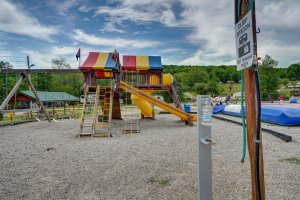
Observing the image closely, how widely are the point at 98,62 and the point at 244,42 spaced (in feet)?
39.0

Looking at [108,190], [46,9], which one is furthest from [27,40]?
[108,190]

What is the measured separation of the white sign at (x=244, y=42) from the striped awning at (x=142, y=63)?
1130cm

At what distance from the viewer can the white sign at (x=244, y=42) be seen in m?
1.99

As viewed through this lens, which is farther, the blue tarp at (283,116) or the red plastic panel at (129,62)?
the red plastic panel at (129,62)

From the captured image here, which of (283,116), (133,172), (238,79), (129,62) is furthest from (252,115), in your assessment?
(238,79)

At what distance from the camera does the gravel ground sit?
11.2 feet

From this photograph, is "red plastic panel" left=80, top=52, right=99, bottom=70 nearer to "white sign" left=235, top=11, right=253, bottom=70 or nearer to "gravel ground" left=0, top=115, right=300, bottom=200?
"gravel ground" left=0, top=115, right=300, bottom=200

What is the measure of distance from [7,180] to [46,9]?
3884mm

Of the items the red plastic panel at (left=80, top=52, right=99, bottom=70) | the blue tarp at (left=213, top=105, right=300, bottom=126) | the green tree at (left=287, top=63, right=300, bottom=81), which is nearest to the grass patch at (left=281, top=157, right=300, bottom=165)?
the blue tarp at (left=213, top=105, right=300, bottom=126)

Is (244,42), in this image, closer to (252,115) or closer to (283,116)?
(252,115)

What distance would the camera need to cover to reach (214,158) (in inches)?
204

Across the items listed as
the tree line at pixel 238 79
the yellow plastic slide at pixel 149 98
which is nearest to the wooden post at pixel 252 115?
the yellow plastic slide at pixel 149 98

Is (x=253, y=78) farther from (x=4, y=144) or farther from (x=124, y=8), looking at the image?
(x=4, y=144)

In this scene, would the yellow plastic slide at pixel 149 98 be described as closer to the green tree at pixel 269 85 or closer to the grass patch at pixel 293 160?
the grass patch at pixel 293 160
